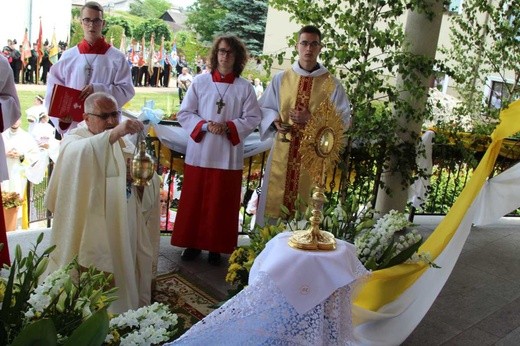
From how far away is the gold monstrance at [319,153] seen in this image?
8.21ft

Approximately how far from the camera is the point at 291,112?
4453 mm

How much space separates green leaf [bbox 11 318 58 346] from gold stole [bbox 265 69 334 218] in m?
3.28

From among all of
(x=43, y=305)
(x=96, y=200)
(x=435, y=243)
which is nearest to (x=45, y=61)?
(x=96, y=200)

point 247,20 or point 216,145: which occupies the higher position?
point 247,20

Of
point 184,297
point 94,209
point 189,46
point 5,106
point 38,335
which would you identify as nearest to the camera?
point 38,335

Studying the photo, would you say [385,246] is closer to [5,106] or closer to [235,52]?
[235,52]

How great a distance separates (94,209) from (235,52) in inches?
70.1

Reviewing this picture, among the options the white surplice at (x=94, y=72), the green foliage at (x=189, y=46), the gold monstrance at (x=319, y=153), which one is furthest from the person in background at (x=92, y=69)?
the green foliage at (x=189, y=46)

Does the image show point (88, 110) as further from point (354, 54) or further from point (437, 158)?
point (437, 158)

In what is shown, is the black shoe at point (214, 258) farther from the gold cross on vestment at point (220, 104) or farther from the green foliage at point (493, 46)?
the green foliage at point (493, 46)

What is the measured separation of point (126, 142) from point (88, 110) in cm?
35

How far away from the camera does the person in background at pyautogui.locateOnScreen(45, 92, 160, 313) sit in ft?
10.9

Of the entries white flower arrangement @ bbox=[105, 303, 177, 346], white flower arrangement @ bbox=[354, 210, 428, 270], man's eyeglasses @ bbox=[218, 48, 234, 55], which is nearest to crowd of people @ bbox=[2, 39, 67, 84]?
man's eyeglasses @ bbox=[218, 48, 234, 55]

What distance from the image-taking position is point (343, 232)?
11.4ft
